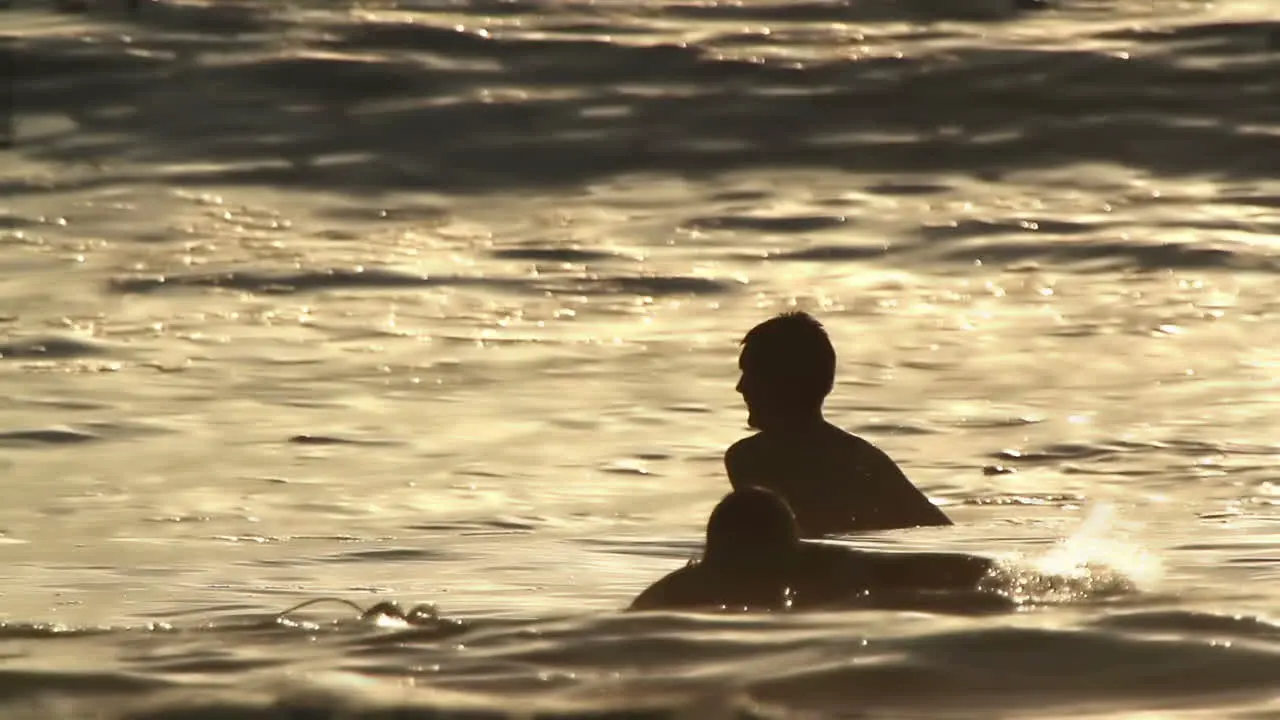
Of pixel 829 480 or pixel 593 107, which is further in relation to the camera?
pixel 593 107

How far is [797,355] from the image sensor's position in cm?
752

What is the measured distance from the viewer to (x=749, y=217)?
1620 cm

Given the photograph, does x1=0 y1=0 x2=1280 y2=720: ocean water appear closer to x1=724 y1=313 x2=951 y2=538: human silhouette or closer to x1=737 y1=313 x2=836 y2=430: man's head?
x1=724 y1=313 x2=951 y2=538: human silhouette

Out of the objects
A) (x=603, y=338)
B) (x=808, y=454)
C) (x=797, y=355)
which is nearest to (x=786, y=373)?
(x=797, y=355)

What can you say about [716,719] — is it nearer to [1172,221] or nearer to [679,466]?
[679,466]

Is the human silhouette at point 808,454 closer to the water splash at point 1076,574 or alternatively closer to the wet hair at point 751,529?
the water splash at point 1076,574

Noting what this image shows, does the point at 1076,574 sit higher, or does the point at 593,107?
the point at 593,107

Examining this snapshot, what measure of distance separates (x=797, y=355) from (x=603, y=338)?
5.59m

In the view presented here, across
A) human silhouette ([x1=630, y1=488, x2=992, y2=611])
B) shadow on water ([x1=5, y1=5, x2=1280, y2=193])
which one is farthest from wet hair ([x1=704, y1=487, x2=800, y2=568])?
shadow on water ([x1=5, y1=5, x2=1280, y2=193])

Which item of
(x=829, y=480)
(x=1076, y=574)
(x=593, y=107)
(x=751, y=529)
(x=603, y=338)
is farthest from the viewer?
(x=593, y=107)

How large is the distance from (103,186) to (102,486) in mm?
7881

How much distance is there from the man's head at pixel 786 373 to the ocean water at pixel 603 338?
62 centimetres

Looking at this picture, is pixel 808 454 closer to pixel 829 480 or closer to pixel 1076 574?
pixel 829 480

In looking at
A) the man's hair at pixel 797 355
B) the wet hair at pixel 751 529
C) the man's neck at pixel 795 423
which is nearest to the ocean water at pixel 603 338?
the wet hair at pixel 751 529
